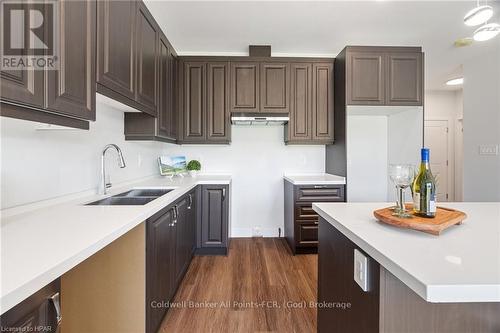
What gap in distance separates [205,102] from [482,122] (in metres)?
3.99

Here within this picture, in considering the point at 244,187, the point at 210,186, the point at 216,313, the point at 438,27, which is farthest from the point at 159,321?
the point at 438,27

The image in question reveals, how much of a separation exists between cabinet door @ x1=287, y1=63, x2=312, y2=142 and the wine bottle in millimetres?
2195

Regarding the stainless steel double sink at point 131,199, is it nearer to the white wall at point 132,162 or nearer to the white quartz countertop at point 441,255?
the white wall at point 132,162

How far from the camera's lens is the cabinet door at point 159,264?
1.37m

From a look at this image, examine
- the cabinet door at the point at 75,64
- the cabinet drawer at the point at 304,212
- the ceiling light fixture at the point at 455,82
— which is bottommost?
the cabinet drawer at the point at 304,212

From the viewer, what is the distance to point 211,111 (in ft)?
10.3

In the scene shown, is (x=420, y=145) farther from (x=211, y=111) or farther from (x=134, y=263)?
(x=134, y=263)

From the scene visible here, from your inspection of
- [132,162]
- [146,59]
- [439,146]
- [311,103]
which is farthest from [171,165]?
[439,146]

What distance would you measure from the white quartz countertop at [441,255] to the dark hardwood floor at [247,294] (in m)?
1.15

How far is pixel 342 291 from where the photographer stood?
1024mm

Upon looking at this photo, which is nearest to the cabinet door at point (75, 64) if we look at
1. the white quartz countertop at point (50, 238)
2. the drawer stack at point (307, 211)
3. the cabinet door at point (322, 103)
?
the white quartz countertop at point (50, 238)

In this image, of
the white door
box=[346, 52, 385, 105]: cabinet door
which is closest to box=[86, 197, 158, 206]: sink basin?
box=[346, 52, 385, 105]: cabinet door

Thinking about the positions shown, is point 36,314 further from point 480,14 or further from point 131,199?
point 480,14

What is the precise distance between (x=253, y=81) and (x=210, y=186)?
1499 millimetres
